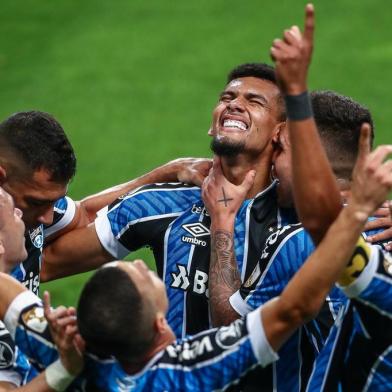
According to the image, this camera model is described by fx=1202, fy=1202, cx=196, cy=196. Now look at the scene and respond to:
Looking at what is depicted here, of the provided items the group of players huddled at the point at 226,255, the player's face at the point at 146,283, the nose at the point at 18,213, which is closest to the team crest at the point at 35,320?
the group of players huddled at the point at 226,255

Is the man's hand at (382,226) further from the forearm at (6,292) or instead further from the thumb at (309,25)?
the forearm at (6,292)

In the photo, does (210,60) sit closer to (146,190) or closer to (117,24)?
(117,24)

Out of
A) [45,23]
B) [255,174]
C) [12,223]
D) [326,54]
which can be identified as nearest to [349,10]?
[326,54]

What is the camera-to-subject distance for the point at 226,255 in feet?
20.9

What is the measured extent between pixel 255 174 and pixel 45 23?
965 centimetres

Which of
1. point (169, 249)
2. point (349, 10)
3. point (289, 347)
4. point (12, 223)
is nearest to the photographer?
point (12, 223)

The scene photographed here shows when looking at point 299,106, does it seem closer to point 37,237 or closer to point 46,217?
point 46,217

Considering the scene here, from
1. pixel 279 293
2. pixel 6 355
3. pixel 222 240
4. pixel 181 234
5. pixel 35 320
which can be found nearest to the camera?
pixel 35 320

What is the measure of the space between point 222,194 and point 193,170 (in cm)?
50

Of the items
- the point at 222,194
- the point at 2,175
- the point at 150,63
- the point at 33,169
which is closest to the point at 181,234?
the point at 222,194

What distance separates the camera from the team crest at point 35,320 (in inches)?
213

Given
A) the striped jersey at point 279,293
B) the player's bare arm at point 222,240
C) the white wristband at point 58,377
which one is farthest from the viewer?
the player's bare arm at point 222,240

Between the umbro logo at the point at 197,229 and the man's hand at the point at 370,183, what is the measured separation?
182 cm

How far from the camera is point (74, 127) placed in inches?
548
